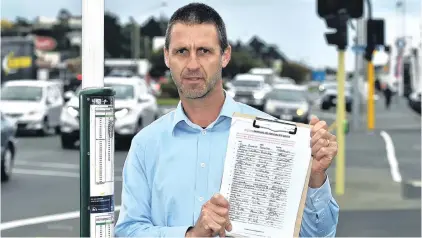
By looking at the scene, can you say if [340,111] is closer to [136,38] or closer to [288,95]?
[288,95]

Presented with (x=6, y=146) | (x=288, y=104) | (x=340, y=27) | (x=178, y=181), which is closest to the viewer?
(x=178, y=181)

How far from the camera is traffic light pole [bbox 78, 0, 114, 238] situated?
9.19 feet

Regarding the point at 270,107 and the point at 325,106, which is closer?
the point at 270,107

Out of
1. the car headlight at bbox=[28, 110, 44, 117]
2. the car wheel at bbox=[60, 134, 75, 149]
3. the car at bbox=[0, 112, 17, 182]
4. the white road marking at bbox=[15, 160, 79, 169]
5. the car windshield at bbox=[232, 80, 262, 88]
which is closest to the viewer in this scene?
the car at bbox=[0, 112, 17, 182]

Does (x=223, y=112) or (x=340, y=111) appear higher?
(x=223, y=112)

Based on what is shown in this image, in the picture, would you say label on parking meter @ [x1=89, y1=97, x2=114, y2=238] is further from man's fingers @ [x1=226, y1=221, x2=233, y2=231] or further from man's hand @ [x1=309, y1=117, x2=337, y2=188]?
man's hand @ [x1=309, y1=117, x2=337, y2=188]

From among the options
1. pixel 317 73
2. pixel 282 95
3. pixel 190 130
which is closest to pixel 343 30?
pixel 190 130

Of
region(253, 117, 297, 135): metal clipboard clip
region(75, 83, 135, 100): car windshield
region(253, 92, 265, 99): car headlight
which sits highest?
region(253, 117, 297, 135): metal clipboard clip

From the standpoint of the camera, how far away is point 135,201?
2.91 metres

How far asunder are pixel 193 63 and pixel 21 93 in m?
26.6

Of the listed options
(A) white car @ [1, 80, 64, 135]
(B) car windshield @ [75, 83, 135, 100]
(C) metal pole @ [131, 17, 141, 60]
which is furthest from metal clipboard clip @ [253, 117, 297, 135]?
(C) metal pole @ [131, 17, 141, 60]

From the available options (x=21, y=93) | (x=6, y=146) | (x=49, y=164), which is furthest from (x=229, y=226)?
(x=21, y=93)

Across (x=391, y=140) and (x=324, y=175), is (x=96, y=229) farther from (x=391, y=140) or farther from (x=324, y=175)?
(x=391, y=140)

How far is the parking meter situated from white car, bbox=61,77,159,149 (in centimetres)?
1979
